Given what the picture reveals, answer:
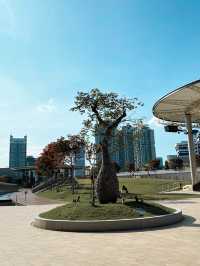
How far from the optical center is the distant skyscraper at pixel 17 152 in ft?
585

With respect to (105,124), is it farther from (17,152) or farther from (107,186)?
(17,152)

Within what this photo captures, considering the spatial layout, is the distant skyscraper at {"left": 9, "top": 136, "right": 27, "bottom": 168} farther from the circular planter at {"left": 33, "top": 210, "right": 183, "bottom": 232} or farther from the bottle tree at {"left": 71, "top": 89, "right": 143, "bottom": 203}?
the circular planter at {"left": 33, "top": 210, "right": 183, "bottom": 232}

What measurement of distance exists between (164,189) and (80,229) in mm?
33017

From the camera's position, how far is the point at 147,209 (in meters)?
14.3

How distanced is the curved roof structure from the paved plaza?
2349 cm

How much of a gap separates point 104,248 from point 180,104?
3227 cm

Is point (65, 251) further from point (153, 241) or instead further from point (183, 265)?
point (183, 265)

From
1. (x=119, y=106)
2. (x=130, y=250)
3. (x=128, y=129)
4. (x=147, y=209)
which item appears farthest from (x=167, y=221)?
(x=128, y=129)

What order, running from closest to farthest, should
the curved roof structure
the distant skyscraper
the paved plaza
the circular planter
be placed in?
the paved plaza, the circular planter, the curved roof structure, the distant skyscraper

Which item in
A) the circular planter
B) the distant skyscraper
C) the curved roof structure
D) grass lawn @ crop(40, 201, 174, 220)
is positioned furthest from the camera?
the distant skyscraper

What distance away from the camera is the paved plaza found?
25.1 ft

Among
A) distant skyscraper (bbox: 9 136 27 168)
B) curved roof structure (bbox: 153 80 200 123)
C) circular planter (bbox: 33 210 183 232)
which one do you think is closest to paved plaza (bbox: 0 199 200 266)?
circular planter (bbox: 33 210 183 232)

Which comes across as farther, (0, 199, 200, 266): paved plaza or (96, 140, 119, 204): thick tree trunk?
(96, 140, 119, 204): thick tree trunk

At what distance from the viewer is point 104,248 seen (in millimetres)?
9094
